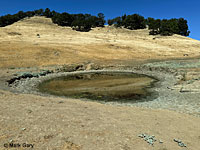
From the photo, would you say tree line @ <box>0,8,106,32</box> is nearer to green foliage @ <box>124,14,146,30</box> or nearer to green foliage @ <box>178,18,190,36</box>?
green foliage @ <box>124,14,146,30</box>

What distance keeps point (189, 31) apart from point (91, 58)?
8702 centimetres

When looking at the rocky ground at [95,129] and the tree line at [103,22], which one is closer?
the rocky ground at [95,129]

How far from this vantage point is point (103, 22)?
104 m

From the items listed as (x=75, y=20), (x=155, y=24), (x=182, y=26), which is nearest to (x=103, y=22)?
(x=75, y=20)

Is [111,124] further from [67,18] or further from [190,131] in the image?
[67,18]

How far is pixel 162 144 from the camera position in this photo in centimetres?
700

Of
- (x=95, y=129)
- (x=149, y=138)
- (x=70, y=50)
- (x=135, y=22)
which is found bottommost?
(x=149, y=138)

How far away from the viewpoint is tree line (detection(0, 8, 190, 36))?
89438 millimetres

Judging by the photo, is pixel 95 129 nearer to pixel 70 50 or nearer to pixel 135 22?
pixel 70 50

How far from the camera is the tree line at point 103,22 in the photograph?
89.4 metres

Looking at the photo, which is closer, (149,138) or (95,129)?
(149,138)

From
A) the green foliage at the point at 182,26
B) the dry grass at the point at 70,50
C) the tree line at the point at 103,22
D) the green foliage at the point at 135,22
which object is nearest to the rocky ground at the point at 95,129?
the dry grass at the point at 70,50

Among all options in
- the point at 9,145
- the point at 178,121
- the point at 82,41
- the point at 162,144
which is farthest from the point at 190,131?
the point at 82,41

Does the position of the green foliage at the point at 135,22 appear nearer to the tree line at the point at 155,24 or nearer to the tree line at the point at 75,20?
the tree line at the point at 155,24
